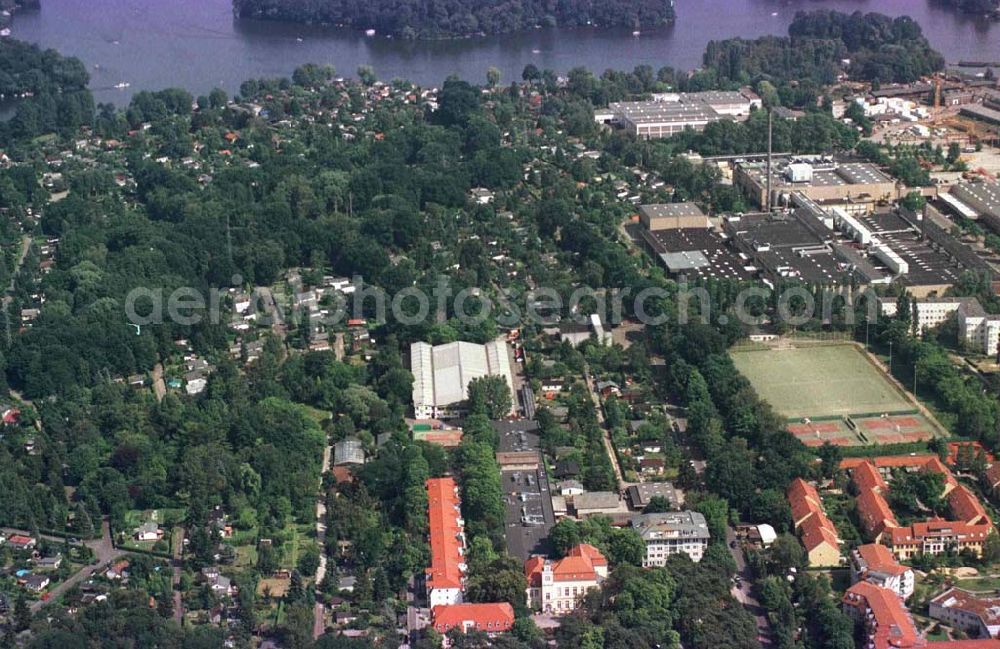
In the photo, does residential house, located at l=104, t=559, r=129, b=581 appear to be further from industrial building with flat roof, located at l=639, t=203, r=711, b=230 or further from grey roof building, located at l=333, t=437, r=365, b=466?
industrial building with flat roof, located at l=639, t=203, r=711, b=230

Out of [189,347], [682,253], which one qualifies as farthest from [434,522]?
[682,253]

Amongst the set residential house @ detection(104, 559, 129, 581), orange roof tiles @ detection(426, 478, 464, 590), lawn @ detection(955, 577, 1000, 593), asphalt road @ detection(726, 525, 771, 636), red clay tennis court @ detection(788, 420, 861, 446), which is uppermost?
orange roof tiles @ detection(426, 478, 464, 590)

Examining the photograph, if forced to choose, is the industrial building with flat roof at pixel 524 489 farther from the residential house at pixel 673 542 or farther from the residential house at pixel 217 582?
the residential house at pixel 217 582

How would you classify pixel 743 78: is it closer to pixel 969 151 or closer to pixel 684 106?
pixel 684 106

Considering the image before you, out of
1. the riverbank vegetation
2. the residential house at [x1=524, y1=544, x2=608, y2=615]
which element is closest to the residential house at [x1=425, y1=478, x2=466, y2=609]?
the residential house at [x1=524, y1=544, x2=608, y2=615]

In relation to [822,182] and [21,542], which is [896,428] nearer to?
[822,182]

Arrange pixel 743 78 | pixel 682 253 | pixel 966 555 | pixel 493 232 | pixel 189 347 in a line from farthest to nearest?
pixel 743 78
pixel 493 232
pixel 682 253
pixel 189 347
pixel 966 555
